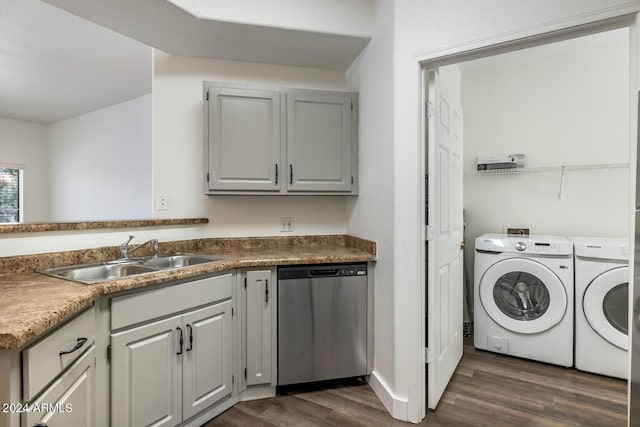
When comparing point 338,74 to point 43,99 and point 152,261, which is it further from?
point 43,99

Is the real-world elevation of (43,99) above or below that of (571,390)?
above

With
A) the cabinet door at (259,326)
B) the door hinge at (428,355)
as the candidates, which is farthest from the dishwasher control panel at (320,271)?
the door hinge at (428,355)

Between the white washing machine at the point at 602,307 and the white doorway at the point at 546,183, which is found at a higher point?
the white doorway at the point at 546,183

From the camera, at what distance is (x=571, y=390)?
6.84ft

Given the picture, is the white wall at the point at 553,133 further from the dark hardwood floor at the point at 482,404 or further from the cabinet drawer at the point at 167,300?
the cabinet drawer at the point at 167,300

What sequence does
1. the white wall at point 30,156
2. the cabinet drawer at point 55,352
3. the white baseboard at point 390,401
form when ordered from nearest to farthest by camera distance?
the cabinet drawer at point 55,352 → the white baseboard at point 390,401 → the white wall at point 30,156

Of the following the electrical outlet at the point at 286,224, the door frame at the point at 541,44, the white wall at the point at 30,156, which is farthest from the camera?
the white wall at the point at 30,156

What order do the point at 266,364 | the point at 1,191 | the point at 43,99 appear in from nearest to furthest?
the point at 266,364
the point at 43,99
the point at 1,191

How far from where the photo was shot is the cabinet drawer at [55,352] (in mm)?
851

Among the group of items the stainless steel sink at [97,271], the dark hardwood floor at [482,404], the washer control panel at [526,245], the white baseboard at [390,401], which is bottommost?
the dark hardwood floor at [482,404]

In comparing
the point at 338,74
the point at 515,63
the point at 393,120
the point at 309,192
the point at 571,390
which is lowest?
the point at 571,390

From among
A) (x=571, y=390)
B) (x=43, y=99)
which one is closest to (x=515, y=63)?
(x=571, y=390)

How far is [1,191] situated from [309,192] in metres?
5.66

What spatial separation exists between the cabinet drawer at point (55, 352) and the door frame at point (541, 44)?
1.57m
